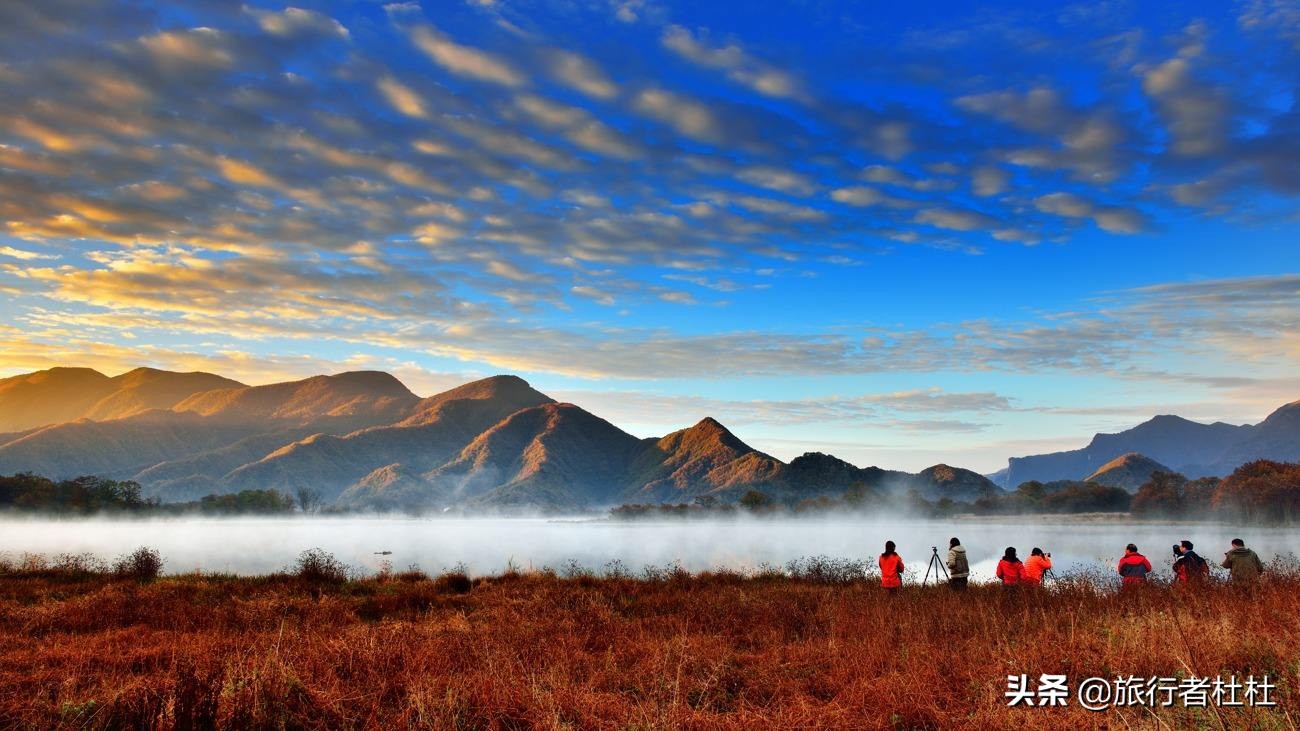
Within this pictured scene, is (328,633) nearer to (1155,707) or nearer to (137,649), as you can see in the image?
(137,649)

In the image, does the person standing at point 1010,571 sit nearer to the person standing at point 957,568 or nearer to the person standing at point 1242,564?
the person standing at point 957,568

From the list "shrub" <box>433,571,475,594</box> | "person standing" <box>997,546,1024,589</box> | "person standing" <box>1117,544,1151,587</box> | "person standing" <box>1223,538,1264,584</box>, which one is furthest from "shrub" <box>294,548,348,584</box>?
"person standing" <box>1223,538,1264,584</box>

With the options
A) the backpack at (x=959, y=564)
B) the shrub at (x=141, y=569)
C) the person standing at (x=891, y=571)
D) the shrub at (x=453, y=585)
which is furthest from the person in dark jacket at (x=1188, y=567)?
the shrub at (x=141, y=569)

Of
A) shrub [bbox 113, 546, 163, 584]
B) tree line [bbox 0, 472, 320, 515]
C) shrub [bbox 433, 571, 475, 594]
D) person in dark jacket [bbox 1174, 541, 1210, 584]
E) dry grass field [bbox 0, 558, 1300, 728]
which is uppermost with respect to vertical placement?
person in dark jacket [bbox 1174, 541, 1210, 584]

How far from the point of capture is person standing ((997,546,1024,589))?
19.7 m

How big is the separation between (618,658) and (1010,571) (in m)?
12.7

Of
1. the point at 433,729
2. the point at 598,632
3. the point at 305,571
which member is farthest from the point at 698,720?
the point at 305,571

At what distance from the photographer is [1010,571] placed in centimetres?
1997

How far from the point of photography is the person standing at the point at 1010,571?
19.7m

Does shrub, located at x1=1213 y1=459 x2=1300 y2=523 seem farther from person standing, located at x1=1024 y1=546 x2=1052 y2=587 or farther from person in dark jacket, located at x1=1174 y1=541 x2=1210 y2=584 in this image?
person standing, located at x1=1024 y1=546 x2=1052 y2=587

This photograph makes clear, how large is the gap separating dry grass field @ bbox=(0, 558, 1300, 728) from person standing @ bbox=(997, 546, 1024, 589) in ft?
2.12

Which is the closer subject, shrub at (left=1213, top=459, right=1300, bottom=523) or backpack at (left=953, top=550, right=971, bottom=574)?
backpack at (left=953, top=550, right=971, bottom=574)

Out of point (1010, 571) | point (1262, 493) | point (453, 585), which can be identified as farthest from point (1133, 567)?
point (1262, 493)

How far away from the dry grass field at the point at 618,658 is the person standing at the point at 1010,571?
2.12ft
